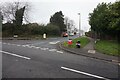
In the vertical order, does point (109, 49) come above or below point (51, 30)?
below

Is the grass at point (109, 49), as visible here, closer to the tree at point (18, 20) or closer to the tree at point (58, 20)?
the tree at point (18, 20)

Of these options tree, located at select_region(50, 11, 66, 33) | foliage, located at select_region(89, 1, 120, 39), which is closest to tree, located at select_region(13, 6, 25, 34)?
foliage, located at select_region(89, 1, 120, 39)

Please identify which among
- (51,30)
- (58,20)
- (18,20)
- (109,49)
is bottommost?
(109,49)

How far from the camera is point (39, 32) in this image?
53.2 m

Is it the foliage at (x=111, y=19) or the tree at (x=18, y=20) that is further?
the tree at (x=18, y=20)

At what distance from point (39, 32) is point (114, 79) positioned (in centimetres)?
4520

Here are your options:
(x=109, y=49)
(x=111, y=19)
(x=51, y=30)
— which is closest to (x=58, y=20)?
(x=51, y=30)

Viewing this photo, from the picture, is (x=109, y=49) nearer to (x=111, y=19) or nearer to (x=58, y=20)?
(x=111, y=19)

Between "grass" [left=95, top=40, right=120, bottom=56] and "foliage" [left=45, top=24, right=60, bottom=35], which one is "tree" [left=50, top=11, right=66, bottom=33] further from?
"grass" [left=95, top=40, right=120, bottom=56]

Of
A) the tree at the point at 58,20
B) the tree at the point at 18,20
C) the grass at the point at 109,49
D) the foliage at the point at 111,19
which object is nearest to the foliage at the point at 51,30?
the tree at the point at 18,20

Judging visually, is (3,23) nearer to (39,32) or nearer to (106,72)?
(39,32)

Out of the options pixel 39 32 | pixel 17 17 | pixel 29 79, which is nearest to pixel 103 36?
pixel 39 32

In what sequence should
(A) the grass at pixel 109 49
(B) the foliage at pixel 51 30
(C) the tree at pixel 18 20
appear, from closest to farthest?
(A) the grass at pixel 109 49 < (C) the tree at pixel 18 20 < (B) the foliage at pixel 51 30

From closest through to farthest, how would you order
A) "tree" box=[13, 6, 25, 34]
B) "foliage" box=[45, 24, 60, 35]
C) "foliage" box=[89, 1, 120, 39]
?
"foliage" box=[89, 1, 120, 39]
"tree" box=[13, 6, 25, 34]
"foliage" box=[45, 24, 60, 35]
